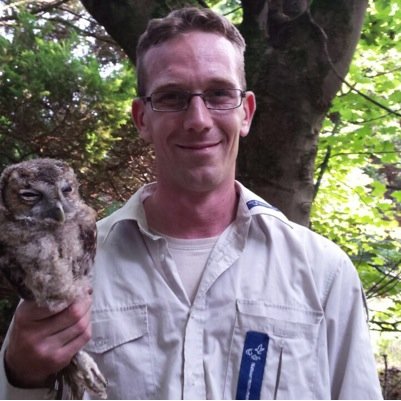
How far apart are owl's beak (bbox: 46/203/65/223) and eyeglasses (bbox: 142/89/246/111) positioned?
567mm

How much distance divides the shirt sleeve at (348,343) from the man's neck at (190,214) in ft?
1.60

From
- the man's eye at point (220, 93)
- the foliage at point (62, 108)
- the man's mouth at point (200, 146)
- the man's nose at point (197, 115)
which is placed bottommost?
the man's mouth at point (200, 146)

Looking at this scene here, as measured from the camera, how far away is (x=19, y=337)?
1.59 metres

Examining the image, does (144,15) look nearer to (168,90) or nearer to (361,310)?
(168,90)

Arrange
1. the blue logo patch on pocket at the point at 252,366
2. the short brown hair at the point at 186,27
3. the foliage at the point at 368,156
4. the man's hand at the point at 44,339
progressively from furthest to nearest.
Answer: the foliage at the point at 368,156
the short brown hair at the point at 186,27
the blue logo patch on pocket at the point at 252,366
the man's hand at the point at 44,339

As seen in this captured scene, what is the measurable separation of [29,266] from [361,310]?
1117mm

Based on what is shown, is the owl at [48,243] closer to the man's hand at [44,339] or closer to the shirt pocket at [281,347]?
the man's hand at [44,339]

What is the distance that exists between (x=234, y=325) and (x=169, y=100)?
826 millimetres

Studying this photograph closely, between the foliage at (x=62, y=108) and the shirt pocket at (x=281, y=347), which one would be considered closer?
the shirt pocket at (x=281, y=347)

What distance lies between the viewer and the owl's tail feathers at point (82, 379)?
5.17 ft

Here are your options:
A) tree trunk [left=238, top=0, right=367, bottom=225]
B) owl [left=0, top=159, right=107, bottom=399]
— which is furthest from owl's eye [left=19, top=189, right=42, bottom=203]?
tree trunk [left=238, top=0, right=367, bottom=225]

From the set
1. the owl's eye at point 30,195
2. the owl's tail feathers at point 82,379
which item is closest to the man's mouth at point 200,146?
the owl's eye at point 30,195

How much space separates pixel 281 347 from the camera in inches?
72.6

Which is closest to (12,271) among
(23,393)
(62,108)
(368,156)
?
(23,393)
